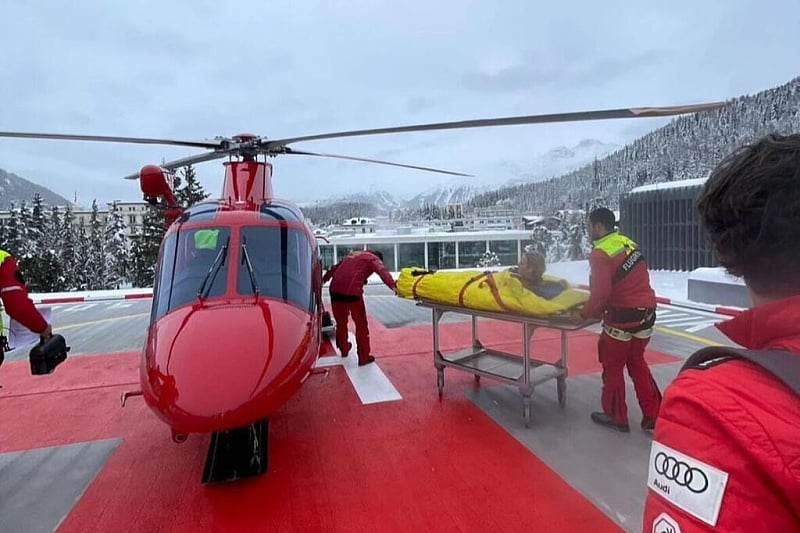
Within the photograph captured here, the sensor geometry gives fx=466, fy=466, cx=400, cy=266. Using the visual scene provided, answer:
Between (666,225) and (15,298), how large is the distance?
22.3 m

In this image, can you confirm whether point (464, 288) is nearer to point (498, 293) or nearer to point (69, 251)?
point (498, 293)

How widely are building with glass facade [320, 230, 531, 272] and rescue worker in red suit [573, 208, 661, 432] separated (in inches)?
814

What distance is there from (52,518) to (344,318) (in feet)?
12.1

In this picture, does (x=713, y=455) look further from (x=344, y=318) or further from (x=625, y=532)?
(x=344, y=318)

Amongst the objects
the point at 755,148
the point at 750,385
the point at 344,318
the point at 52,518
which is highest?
the point at 755,148

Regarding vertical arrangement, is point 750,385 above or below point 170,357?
above

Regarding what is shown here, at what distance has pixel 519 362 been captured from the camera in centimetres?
500

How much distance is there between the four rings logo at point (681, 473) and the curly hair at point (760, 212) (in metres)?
0.37

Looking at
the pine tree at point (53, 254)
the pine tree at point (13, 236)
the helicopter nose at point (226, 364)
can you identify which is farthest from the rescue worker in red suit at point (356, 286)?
the pine tree at point (13, 236)

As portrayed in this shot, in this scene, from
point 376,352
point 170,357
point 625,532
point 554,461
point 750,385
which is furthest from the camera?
point 376,352

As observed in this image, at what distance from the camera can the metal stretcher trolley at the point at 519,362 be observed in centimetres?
397

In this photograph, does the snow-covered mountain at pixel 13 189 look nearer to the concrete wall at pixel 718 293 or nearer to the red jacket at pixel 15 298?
the red jacket at pixel 15 298

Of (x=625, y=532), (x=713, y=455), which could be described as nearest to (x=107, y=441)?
(x=625, y=532)

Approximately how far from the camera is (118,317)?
10.2 metres
